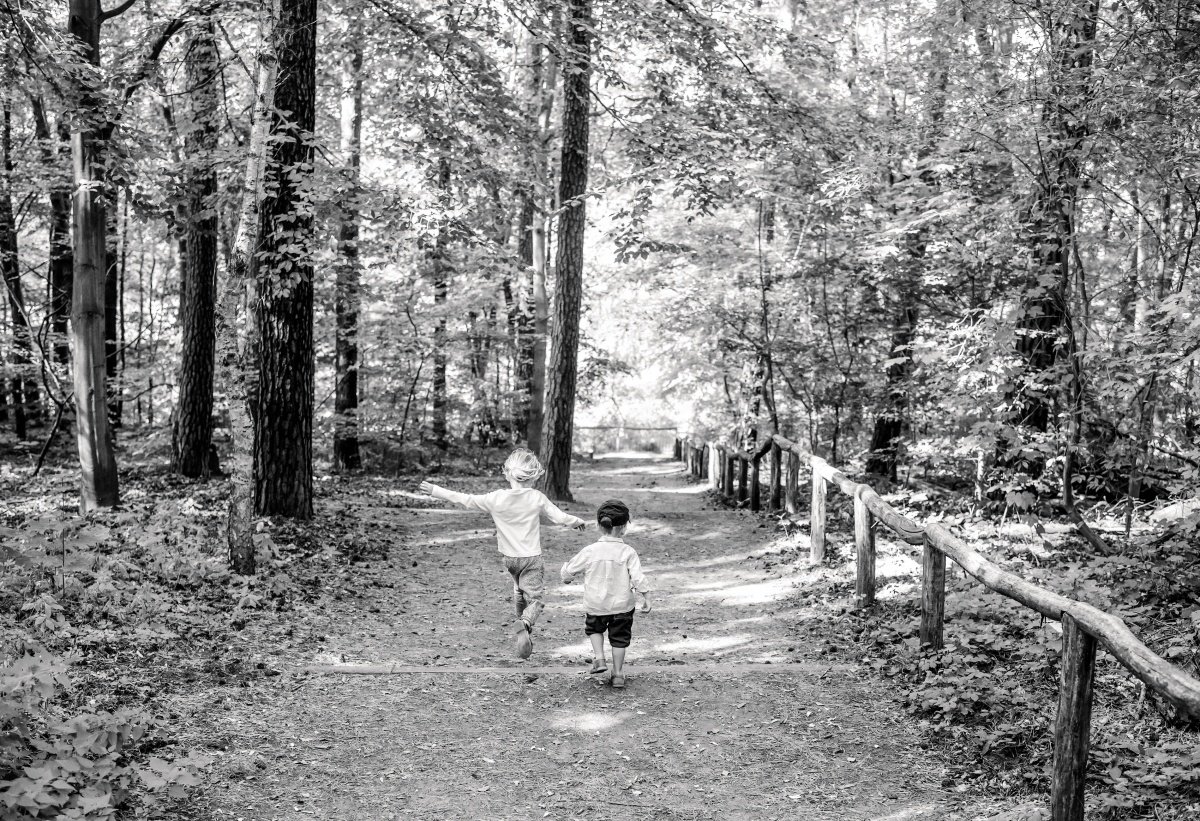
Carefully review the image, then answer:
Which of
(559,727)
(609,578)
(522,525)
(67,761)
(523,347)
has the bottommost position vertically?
(559,727)

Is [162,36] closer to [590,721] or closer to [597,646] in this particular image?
[597,646]

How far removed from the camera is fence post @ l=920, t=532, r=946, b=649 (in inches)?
240

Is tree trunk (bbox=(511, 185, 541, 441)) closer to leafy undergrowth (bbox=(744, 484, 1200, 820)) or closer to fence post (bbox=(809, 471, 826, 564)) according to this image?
fence post (bbox=(809, 471, 826, 564))

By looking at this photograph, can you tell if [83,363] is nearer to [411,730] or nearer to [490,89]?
[490,89]

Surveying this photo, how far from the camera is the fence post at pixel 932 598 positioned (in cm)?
609

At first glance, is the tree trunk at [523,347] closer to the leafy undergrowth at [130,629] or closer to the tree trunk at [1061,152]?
the leafy undergrowth at [130,629]

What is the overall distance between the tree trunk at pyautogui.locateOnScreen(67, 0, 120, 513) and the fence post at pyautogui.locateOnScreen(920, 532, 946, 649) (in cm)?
897

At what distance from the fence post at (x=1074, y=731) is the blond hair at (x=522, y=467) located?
375 centimetres

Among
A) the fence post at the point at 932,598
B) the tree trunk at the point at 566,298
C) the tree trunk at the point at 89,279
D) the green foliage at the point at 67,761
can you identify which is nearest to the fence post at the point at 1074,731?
the fence post at the point at 932,598

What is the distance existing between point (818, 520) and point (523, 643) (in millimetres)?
4544

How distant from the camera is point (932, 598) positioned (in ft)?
20.2

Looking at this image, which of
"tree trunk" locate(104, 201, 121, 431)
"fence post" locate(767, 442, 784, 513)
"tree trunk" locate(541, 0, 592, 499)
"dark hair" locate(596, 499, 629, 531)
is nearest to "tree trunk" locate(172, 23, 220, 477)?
"tree trunk" locate(104, 201, 121, 431)

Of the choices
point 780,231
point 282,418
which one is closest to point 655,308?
point 780,231

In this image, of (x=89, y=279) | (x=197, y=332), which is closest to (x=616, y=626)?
(x=89, y=279)
